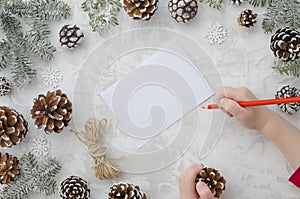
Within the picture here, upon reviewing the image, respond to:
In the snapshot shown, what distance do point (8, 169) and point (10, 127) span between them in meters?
0.09

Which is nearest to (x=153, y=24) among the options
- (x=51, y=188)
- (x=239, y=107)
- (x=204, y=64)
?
(x=204, y=64)

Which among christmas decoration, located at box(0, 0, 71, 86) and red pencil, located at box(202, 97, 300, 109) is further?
christmas decoration, located at box(0, 0, 71, 86)

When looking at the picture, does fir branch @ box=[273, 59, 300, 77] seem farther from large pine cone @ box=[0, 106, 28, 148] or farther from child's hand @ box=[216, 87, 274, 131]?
large pine cone @ box=[0, 106, 28, 148]

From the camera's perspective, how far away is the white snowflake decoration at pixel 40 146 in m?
1.03

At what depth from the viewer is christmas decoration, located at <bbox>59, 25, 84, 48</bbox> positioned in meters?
1.02

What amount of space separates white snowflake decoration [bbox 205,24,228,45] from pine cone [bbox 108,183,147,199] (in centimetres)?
33

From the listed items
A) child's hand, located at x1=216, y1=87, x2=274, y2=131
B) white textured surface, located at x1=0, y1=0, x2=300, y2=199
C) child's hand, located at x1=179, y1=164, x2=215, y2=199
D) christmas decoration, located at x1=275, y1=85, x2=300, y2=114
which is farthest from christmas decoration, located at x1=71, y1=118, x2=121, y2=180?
christmas decoration, located at x1=275, y1=85, x2=300, y2=114

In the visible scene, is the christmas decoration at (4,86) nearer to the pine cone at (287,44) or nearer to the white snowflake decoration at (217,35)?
the white snowflake decoration at (217,35)

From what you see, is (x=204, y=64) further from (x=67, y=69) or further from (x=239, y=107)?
(x=67, y=69)

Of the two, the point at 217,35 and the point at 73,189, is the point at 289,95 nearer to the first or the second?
the point at 217,35

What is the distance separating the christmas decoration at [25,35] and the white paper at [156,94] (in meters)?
0.16

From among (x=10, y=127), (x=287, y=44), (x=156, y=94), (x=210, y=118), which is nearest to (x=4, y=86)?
(x=10, y=127)

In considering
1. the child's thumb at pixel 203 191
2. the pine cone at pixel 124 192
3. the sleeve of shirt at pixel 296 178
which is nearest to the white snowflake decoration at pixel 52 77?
the pine cone at pixel 124 192

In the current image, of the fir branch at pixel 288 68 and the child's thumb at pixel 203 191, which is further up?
the fir branch at pixel 288 68
